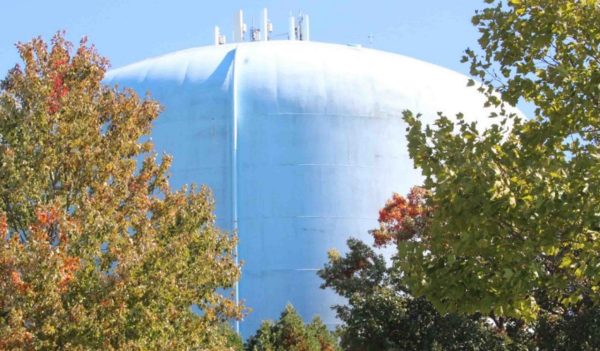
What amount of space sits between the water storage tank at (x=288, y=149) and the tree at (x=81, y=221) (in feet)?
64.8

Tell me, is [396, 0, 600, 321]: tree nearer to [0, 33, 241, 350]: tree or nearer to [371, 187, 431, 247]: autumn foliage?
[0, 33, 241, 350]: tree

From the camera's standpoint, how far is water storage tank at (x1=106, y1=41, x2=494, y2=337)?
38.2 metres

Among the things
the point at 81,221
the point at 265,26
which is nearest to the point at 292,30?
the point at 265,26

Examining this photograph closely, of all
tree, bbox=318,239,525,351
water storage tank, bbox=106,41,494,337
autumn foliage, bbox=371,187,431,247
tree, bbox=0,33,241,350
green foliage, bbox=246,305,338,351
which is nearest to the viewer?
tree, bbox=0,33,241,350

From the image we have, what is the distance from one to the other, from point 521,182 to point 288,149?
27720 millimetres

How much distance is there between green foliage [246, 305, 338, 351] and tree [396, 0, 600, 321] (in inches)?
739

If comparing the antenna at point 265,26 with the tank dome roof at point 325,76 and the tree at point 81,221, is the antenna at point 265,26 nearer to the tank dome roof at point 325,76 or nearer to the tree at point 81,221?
the tank dome roof at point 325,76

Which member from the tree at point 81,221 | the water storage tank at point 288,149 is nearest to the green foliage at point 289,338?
the water storage tank at point 288,149

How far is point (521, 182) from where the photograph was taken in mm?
11789

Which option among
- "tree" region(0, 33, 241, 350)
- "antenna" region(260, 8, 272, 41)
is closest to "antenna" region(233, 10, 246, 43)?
"antenna" region(260, 8, 272, 41)

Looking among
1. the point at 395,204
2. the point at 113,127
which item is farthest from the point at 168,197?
the point at 395,204

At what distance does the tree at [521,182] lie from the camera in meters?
11.5

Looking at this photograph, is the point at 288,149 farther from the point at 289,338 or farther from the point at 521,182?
the point at 521,182

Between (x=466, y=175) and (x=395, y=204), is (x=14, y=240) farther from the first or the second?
(x=395, y=204)
